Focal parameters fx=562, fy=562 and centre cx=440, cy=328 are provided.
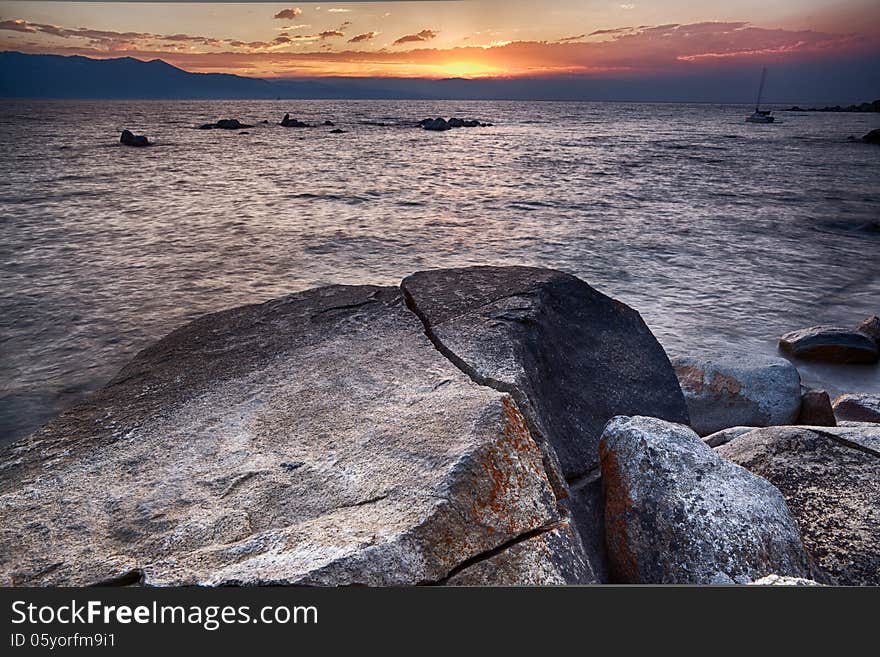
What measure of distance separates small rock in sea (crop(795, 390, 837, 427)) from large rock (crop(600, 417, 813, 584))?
3.32 metres

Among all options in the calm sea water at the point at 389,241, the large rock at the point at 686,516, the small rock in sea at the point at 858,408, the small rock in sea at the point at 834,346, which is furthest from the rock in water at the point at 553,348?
the small rock in sea at the point at 834,346

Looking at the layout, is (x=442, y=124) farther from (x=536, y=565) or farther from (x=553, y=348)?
(x=536, y=565)

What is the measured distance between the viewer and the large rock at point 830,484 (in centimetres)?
224

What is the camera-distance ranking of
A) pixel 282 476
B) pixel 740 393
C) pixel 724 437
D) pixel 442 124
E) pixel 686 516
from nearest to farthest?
1. pixel 282 476
2. pixel 686 516
3. pixel 724 437
4. pixel 740 393
5. pixel 442 124

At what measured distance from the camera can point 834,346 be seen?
6.77 metres

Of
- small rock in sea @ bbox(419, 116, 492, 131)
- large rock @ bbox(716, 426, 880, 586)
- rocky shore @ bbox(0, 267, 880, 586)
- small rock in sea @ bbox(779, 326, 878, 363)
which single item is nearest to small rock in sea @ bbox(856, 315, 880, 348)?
small rock in sea @ bbox(779, 326, 878, 363)

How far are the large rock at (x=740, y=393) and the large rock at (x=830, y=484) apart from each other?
205 cm

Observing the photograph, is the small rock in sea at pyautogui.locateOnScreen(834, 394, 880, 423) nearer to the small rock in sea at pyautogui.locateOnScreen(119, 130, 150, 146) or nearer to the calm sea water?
the calm sea water

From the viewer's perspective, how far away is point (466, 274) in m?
3.79

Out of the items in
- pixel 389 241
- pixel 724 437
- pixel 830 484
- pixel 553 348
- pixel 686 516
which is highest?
pixel 553 348

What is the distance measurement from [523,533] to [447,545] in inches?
10.5

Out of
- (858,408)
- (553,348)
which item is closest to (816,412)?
(858,408)

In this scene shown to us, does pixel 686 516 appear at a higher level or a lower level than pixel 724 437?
higher

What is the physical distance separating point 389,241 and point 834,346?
8639 millimetres
